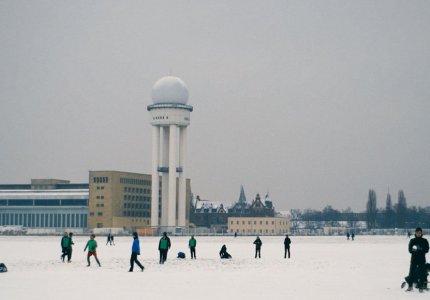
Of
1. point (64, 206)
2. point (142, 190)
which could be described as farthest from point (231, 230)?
point (64, 206)

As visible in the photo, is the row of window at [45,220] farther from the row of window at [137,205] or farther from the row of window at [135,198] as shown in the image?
the row of window at [135,198]

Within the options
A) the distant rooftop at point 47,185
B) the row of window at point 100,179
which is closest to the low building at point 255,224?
the row of window at point 100,179

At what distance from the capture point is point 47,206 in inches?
6181

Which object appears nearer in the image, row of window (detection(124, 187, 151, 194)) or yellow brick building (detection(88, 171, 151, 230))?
yellow brick building (detection(88, 171, 151, 230))

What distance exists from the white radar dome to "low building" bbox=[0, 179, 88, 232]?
1166 inches

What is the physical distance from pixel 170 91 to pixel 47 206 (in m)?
41.6

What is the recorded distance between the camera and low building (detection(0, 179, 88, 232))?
504 ft

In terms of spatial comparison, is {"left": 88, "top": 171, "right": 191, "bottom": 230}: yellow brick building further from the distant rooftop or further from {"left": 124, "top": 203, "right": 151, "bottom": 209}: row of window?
the distant rooftop

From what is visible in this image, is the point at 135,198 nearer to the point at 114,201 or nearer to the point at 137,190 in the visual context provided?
the point at 137,190

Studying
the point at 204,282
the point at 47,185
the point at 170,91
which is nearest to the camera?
the point at 204,282

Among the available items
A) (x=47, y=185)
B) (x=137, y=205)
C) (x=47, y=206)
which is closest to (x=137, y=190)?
(x=137, y=205)

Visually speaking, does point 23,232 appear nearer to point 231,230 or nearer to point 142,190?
point 142,190

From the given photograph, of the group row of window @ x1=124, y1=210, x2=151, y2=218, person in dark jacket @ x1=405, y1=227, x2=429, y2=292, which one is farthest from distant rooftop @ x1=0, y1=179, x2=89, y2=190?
person in dark jacket @ x1=405, y1=227, x2=429, y2=292

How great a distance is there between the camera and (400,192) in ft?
577
